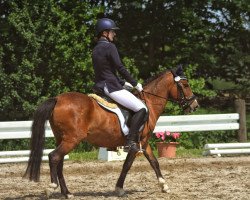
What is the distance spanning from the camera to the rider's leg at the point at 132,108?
29.1 ft

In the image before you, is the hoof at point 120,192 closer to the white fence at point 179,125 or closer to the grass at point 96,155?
the white fence at point 179,125

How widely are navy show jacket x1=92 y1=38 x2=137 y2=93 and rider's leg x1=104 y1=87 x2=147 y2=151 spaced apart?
10 cm

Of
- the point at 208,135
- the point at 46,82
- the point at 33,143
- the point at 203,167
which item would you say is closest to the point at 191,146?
the point at 208,135

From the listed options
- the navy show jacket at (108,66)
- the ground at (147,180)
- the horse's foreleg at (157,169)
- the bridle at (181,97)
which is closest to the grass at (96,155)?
the ground at (147,180)

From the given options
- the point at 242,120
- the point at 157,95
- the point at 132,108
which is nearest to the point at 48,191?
the point at 132,108

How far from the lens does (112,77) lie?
8852 millimetres

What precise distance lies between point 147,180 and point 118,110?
7.36ft

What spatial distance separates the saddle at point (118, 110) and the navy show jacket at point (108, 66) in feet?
0.56

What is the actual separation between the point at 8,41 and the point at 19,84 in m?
1.65

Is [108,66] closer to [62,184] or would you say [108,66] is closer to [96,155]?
[62,184]

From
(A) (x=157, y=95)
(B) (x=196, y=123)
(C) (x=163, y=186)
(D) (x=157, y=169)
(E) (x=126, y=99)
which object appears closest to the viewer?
(E) (x=126, y=99)

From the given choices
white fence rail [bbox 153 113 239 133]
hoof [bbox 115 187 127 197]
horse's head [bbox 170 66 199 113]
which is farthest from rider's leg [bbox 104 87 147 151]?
white fence rail [bbox 153 113 239 133]

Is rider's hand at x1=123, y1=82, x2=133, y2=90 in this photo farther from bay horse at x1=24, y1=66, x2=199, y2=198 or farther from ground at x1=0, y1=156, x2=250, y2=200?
ground at x1=0, y1=156, x2=250, y2=200

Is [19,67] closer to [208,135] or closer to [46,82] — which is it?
[46,82]
